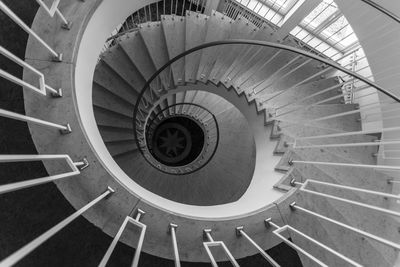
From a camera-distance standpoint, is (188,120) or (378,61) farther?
(188,120)

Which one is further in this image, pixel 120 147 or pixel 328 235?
pixel 120 147

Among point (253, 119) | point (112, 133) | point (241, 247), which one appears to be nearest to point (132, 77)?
point (112, 133)

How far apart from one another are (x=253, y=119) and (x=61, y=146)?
3345mm

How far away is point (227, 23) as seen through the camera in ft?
18.5

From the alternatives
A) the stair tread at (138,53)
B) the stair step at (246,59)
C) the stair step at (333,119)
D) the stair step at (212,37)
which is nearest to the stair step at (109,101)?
the stair tread at (138,53)

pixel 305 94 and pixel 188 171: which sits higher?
pixel 305 94

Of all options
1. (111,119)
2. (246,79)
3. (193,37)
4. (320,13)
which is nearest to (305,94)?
(246,79)

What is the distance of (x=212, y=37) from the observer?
545cm

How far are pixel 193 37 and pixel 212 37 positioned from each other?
0.38 meters

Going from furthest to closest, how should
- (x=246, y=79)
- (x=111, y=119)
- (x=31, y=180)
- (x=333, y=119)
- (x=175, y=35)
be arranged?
(x=111, y=119) → (x=175, y=35) → (x=246, y=79) → (x=333, y=119) → (x=31, y=180)

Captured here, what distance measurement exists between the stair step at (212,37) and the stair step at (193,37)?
112 millimetres

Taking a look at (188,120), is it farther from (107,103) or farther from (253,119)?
(253,119)

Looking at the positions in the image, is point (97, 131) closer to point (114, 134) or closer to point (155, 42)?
point (114, 134)

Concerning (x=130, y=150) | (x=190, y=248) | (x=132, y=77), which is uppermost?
(x=132, y=77)
